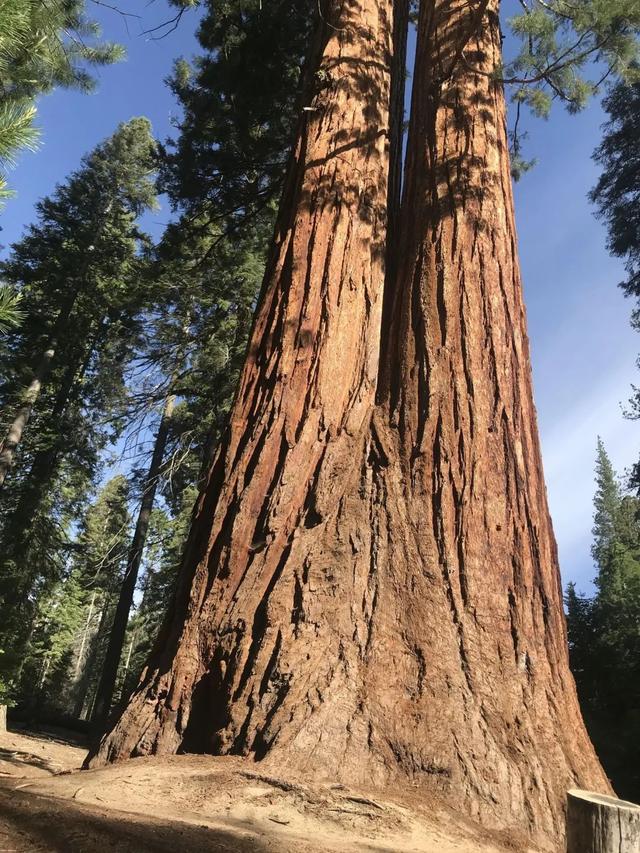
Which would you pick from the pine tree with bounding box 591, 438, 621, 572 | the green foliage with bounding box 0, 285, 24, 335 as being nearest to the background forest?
the green foliage with bounding box 0, 285, 24, 335

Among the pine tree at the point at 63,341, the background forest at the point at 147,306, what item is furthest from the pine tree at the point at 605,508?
the pine tree at the point at 63,341

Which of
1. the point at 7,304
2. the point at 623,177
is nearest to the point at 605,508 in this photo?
the point at 623,177

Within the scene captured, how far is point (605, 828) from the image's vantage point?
1787 millimetres

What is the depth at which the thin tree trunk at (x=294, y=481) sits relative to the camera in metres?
2.94

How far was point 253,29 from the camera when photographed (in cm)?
875

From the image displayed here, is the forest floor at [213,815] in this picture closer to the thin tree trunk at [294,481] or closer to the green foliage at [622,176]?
the thin tree trunk at [294,481]

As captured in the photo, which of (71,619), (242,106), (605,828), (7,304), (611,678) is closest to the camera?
(605,828)

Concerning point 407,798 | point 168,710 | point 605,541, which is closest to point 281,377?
point 168,710

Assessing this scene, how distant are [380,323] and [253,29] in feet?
21.4

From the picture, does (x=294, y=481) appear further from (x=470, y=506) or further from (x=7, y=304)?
(x=7, y=304)

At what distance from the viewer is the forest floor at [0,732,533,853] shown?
72.8 inches

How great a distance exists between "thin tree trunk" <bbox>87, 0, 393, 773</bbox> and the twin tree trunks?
1cm

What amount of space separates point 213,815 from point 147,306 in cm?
1100

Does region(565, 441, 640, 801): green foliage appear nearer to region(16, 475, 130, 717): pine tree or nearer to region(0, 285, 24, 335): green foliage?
region(16, 475, 130, 717): pine tree
